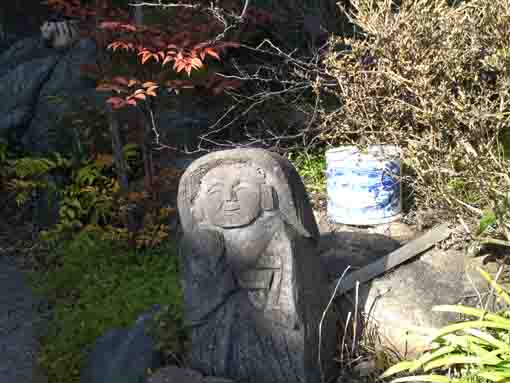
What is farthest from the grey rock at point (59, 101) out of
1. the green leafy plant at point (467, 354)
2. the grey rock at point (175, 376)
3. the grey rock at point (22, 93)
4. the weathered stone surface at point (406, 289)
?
the green leafy plant at point (467, 354)

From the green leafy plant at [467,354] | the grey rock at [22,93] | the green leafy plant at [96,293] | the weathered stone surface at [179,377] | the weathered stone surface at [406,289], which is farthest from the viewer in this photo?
the grey rock at [22,93]

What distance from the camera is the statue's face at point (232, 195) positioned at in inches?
103

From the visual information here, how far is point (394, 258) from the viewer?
3514mm

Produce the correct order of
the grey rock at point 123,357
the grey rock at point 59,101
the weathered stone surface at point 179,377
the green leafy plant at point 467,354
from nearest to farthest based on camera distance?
the green leafy plant at point 467,354
the weathered stone surface at point 179,377
the grey rock at point 123,357
the grey rock at point 59,101

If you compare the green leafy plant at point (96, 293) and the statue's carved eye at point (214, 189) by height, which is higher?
the statue's carved eye at point (214, 189)

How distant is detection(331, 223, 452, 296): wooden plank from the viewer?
328cm

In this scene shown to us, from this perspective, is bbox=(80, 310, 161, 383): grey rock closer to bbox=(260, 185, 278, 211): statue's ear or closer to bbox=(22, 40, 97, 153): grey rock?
bbox=(260, 185, 278, 211): statue's ear

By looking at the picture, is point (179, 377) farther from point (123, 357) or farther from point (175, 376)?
point (123, 357)

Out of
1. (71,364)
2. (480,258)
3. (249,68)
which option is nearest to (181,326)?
(71,364)

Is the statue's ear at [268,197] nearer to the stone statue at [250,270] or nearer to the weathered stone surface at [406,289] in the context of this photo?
the stone statue at [250,270]

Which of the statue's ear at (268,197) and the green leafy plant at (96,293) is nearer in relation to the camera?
the statue's ear at (268,197)

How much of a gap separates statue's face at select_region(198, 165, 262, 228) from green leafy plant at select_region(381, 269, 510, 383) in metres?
0.99

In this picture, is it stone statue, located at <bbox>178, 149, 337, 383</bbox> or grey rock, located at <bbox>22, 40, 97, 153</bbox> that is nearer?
stone statue, located at <bbox>178, 149, 337, 383</bbox>

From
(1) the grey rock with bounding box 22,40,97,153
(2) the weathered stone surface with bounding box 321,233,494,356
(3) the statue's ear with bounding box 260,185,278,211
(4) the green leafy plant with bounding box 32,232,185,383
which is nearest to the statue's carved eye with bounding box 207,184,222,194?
(3) the statue's ear with bounding box 260,185,278,211
